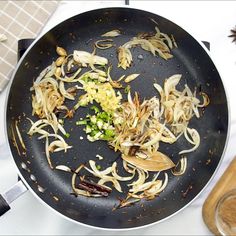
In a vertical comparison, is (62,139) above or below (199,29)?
below

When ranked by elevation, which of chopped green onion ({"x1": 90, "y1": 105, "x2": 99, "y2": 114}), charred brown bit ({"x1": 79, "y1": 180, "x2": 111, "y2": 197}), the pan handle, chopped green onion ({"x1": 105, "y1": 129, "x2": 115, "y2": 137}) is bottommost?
charred brown bit ({"x1": 79, "y1": 180, "x2": 111, "y2": 197})

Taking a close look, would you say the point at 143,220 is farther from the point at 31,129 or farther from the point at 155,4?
the point at 155,4

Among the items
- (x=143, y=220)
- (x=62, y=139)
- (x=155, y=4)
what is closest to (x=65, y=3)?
(x=155, y=4)

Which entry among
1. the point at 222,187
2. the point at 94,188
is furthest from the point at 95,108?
the point at 222,187

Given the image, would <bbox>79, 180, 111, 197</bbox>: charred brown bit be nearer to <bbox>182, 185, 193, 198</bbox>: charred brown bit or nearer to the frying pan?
the frying pan

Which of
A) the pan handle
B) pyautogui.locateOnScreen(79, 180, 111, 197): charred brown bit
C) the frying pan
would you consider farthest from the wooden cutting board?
the pan handle

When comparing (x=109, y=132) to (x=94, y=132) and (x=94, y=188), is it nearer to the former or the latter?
(x=94, y=132)
